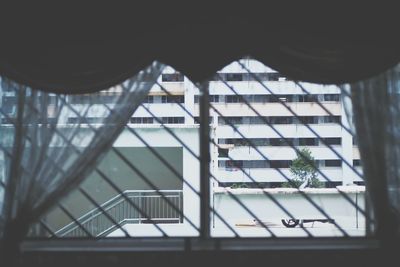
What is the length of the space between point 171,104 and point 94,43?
2.29 ft

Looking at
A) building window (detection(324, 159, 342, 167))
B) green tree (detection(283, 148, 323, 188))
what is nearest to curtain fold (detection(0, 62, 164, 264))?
green tree (detection(283, 148, 323, 188))

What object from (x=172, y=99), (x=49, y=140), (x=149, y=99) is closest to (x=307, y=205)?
(x=172, y=99)

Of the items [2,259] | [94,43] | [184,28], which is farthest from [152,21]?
[2,259]

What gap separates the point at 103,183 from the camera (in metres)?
2.60

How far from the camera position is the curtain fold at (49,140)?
7.37ft

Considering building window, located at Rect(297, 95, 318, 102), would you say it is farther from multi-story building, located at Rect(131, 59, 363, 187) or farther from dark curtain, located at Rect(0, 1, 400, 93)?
dark curtain, located at Rect(0, 1, 400, 93)

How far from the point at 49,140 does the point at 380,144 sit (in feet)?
5.66

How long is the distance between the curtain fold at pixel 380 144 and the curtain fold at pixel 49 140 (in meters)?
1.09

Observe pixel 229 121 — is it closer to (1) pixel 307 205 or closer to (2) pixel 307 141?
(2) pixel 307 141

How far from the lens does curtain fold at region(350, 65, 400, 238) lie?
2.20 metres

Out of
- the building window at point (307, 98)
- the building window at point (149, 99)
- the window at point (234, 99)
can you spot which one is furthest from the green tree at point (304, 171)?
the building window at point (149, 99)

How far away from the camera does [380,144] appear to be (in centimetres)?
221

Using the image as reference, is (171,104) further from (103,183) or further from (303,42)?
(303,42)

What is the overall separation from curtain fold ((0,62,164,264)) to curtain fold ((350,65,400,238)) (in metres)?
1.09
